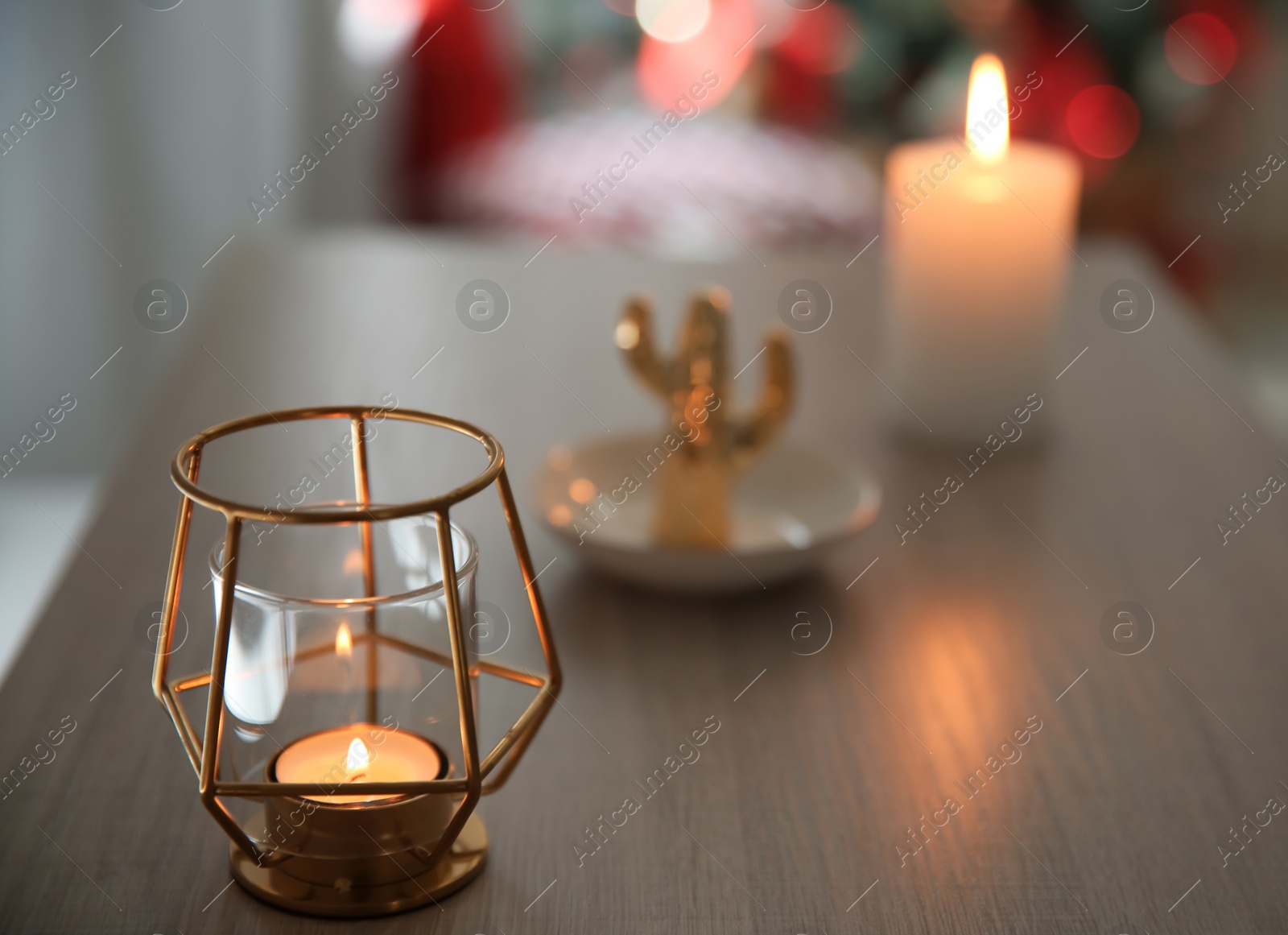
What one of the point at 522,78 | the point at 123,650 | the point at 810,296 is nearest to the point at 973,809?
the point at 123,650

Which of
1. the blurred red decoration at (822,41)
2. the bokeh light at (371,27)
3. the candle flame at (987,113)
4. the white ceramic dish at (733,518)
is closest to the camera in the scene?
the white ceramic dish at (733,518)

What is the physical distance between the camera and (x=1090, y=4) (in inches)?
109

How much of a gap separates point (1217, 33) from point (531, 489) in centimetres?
258

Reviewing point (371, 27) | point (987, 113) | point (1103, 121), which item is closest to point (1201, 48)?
point (1103, 121)

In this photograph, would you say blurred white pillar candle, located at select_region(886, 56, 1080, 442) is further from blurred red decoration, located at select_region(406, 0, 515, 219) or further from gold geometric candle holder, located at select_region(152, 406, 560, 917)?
blurred red decoration, located at select_region(406, 0, 515, 219)

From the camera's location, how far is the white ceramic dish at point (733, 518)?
61cm

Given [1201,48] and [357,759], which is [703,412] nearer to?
[357,759]

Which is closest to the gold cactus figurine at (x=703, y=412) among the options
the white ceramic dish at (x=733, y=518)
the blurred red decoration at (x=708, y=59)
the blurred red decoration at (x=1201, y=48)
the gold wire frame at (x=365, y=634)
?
the white ceramic dish at (x=733, y=518)

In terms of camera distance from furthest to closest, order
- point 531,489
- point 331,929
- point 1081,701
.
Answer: point 531,489 → point 1081,701 → point 331,929

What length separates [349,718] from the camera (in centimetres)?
42

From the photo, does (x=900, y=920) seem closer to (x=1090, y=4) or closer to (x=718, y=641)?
(x=718, y=641)

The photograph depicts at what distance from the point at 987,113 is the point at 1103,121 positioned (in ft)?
6.77

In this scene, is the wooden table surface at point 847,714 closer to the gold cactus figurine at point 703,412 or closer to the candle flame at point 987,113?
the gold cactus figurine at point 703,412

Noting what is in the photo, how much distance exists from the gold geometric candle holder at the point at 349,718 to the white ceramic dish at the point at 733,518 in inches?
6.7
